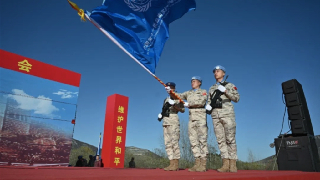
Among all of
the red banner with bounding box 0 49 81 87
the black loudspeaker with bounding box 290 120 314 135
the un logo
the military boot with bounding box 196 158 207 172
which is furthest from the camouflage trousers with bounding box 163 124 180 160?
the red banner with bounding box 0 49 81 87

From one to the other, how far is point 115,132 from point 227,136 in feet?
25.3

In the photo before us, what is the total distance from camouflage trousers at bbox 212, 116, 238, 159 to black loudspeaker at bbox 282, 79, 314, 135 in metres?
3.26

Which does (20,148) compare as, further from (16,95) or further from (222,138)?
(222,138)

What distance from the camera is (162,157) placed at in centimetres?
2164

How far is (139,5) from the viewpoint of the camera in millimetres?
3785

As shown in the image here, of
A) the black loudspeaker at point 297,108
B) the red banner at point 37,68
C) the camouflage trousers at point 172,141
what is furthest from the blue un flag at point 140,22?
the red banner at point 37,68

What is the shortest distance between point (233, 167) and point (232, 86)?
1.37 metres

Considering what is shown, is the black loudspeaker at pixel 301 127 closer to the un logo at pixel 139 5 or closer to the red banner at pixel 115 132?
the un logo at pixel 139 5

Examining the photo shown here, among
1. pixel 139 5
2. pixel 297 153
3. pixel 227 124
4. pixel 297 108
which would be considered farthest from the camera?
pixel 297 108

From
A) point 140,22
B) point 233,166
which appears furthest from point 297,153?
point 140,22

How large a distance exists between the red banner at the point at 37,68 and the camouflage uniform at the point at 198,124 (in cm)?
739

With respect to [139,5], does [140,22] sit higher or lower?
lower

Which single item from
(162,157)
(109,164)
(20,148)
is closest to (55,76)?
(20,148)

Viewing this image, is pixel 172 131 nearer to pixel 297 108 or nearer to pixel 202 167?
pixel 202 167
